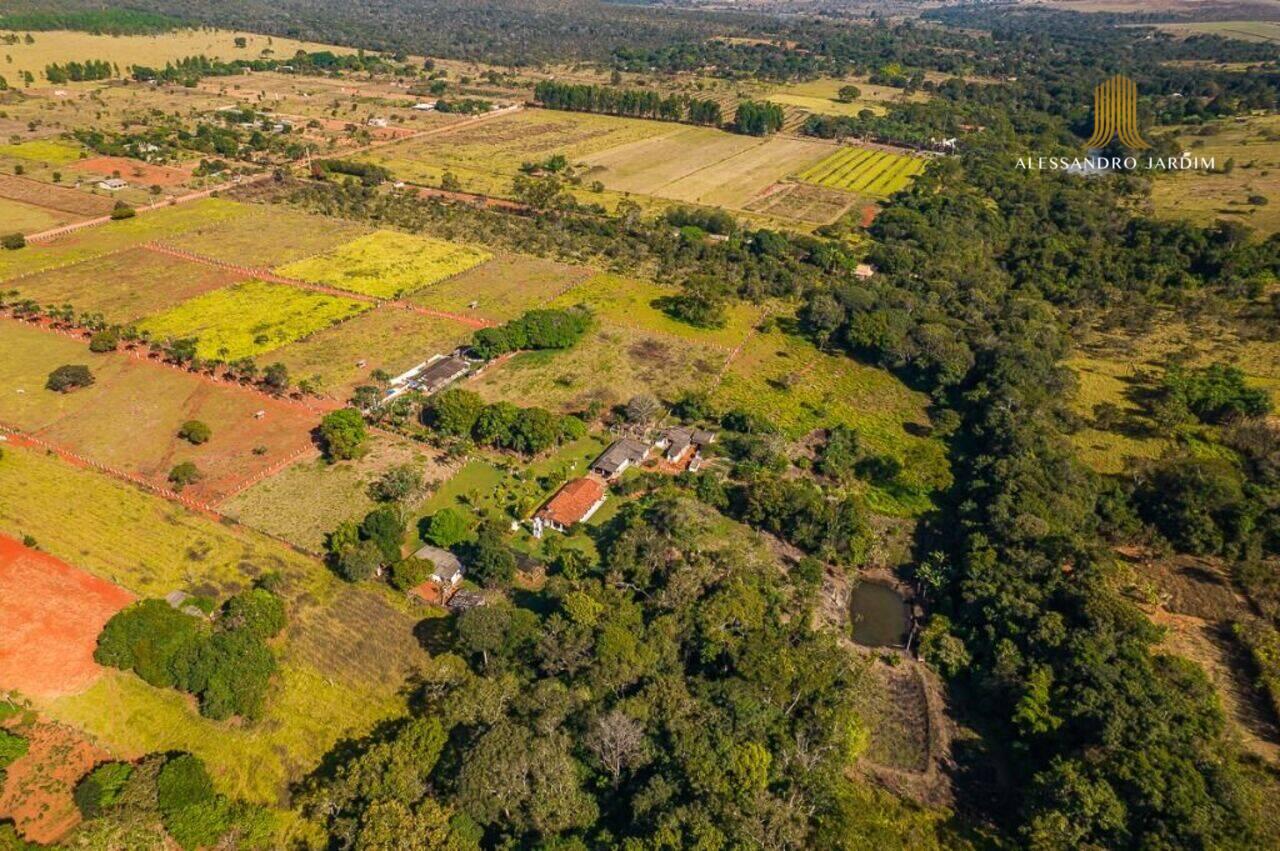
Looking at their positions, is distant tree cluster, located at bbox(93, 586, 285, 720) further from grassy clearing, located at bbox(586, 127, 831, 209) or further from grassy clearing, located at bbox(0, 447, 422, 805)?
grassy clearing, located at bbox(586, 127, 831, 209)

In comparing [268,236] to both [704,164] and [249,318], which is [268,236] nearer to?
[249,318]

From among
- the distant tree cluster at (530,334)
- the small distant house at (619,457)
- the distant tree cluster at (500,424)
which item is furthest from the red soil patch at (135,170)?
the small distant house at (619,457)

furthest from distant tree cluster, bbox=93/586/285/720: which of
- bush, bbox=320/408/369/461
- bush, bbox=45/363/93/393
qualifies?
bush, bbox=45/363/93/393

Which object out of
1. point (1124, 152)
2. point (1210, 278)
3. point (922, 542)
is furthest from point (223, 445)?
point (1124, 152)

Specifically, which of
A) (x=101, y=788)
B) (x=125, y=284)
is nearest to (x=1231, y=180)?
(x=125, y=284)

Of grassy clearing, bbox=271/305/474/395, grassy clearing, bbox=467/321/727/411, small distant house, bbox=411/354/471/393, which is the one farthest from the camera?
grassy clearing, bbox=271/305/474/395

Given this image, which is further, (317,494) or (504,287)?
(504,287)

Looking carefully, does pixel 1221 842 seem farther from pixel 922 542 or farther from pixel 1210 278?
pixel 1210 278
